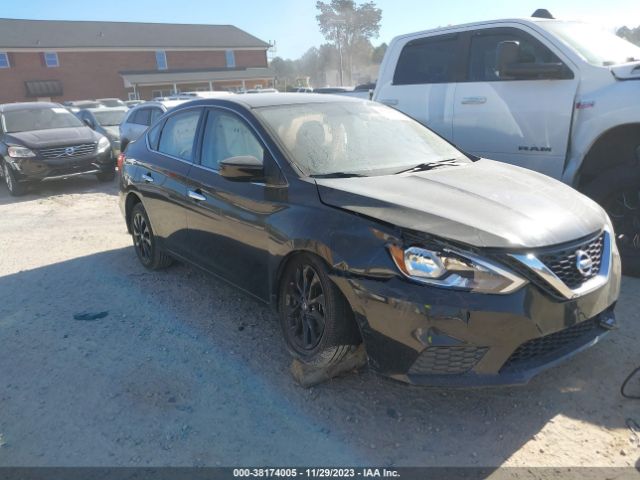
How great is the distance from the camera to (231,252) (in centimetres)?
383

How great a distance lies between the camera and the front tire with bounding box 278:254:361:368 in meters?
2.90

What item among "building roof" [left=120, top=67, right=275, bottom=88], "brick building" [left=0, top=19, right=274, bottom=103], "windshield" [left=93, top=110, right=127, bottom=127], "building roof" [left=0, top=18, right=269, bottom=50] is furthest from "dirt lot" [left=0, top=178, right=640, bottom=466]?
"building roof" [left=0, top=18, right=269, bottom=50]

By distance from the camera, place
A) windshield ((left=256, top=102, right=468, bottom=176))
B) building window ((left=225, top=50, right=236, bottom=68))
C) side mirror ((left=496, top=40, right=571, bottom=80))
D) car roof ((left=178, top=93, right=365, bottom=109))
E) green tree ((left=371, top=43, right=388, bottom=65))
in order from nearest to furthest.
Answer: windshield ((left=256, top=102, right=468, bottom=176))
car roof ((left=178, top=93, right=365, bottom=109))
side mirror ((left=496, top=40, right=571, bottom=80))
building window ((left=225, top=50, right=236, bottom=68))
green tree ((left=371, top=43, right=388, bottom=65))

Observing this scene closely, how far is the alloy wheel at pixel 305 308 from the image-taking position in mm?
3061

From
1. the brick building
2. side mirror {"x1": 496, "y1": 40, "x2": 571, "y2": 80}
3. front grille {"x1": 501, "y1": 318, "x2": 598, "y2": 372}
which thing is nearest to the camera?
front grille {"x1": 501, "y1": 318, "x2": 598, "y2": 372}

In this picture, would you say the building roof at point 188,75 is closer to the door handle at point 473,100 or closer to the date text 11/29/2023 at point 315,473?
the door handle at point 473,100

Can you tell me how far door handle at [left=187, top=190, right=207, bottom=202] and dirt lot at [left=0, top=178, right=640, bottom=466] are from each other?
3.09 feet

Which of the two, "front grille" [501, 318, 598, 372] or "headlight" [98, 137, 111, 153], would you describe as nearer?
"front grille" [501, 318, 598, 372]

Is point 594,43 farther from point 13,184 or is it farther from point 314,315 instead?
point 13,184

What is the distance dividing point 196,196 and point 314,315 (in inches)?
63.3

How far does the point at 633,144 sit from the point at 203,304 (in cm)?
399

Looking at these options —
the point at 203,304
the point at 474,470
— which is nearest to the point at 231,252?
the point at 203,304

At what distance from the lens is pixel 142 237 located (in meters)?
5.45

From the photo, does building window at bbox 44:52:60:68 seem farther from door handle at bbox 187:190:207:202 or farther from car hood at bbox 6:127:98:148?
door handle at bbox 187:190:207:202
